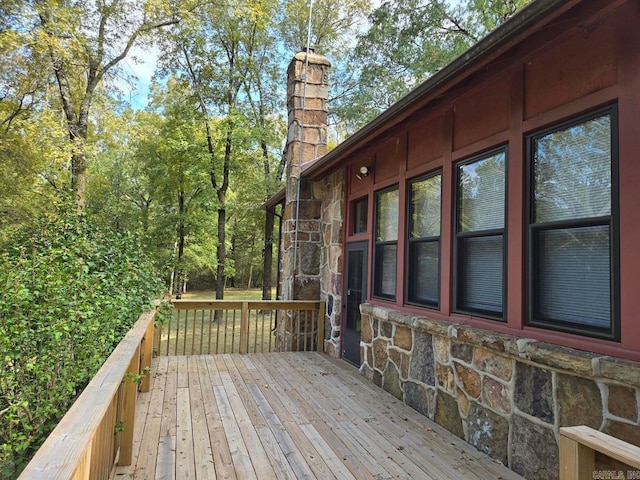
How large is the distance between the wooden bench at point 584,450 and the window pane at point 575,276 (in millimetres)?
1197

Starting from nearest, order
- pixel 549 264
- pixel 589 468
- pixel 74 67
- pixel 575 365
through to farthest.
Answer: pixel 589 468 → pixel 575 365 → pixel 549 264 → pixel 74 67

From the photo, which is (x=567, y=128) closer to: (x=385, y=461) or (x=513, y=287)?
(x=513, y=287)

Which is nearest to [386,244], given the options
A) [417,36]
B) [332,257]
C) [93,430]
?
[332,257]

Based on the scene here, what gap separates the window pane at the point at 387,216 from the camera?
4746mm

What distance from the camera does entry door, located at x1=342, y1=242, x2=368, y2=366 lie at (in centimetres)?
549

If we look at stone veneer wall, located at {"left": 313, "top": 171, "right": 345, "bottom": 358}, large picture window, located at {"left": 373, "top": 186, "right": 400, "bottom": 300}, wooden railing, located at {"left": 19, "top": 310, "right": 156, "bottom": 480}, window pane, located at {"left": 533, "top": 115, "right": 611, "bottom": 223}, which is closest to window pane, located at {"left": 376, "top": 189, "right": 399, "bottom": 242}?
large picture window, located at {"left": 373, "top": 186, "right": 400, "bottom": 300}

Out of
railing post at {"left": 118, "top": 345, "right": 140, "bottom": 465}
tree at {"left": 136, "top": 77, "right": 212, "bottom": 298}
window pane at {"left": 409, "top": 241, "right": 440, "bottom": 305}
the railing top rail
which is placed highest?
tree at {"left": 136, "top": 77, "right": 212, "bottom": 298}

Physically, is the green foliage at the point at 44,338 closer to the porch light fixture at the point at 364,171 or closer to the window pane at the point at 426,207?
the window pane at the point at 426,207

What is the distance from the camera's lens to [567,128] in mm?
2537

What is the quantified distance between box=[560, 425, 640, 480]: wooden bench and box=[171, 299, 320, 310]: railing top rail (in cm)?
509

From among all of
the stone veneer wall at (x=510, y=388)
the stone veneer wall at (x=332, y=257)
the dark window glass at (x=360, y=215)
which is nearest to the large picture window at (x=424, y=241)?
the stone veneer wall at (x=510, y=388)

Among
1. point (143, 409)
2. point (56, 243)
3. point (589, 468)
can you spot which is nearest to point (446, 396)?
point (589, 468)

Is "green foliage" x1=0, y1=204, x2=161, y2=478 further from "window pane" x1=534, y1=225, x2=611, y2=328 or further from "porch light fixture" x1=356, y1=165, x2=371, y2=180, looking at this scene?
"porch light fixture" x1=356, y1=165, x2=371, y2=180

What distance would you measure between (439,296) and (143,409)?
301cm
